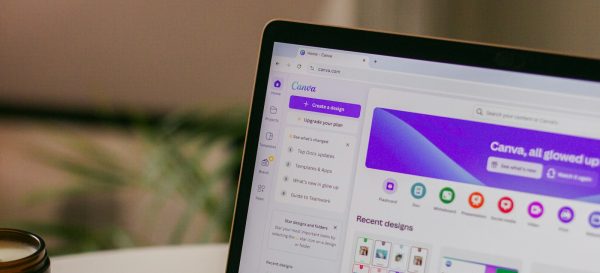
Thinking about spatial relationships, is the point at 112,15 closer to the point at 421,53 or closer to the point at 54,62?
the point at 54,62

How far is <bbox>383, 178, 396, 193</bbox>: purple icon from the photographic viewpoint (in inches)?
22.8

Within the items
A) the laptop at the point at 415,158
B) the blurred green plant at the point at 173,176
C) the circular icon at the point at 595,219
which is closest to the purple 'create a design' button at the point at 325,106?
the laptop at the point at 415,158

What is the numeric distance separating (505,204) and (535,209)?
0.02 m

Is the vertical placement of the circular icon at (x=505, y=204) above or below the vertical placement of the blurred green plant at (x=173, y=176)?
above

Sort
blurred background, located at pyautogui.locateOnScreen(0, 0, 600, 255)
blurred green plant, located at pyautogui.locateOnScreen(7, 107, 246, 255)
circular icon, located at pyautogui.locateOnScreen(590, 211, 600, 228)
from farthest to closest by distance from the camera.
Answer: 1. blurred background, located at pyautogui.locateOnScreen(0, 0, 600, 255)
2. blurred green plant, located at pyautogui.locateOnScreen(7, 107, 246, 255)
3. circular icon, located at pyautogui.locateOnScreen(590, 211, 600, 228)

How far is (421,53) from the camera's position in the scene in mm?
580

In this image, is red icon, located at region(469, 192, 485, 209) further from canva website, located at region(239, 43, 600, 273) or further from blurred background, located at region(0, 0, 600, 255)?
blurred background, located at region(0, 0, 600, 255)

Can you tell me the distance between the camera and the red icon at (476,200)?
22.1 inches

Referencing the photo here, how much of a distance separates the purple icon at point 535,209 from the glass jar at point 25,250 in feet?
1.30

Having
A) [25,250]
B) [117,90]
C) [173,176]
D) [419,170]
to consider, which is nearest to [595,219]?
[419,170]

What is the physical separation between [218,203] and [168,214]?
359mm

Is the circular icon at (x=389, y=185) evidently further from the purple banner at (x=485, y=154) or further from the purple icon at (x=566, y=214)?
the purple icon at (x=566, y=214)

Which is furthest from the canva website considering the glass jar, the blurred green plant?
the blurred green plant

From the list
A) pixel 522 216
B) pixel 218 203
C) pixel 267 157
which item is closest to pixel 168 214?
pixel 218 203
